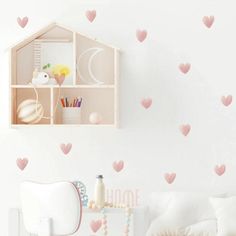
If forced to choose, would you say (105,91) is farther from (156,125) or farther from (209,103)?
(209,103)

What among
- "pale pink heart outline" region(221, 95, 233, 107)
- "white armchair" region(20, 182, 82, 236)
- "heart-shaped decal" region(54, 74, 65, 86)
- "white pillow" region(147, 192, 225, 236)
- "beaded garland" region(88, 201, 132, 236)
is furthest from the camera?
"pale pink heart outline" region(221, 95, 233, 107)

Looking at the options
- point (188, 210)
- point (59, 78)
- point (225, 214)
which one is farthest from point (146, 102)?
point (225, 214)

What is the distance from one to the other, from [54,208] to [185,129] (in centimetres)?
102

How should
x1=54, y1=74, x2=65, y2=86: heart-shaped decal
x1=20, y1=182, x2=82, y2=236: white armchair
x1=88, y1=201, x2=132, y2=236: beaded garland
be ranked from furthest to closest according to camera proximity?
1. x1=54, y1=74, x2=65, y2=86: heart-shaped decal
2. x1=88, y1=201, x2=132, y2=236: beaded garland
3. x1=20, y1=182, x2=82, y2=236: white armchair

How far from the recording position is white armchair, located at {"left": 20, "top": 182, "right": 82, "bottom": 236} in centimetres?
279

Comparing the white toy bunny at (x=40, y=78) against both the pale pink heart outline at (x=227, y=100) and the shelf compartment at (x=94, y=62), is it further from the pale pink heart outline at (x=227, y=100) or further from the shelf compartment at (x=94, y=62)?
the pale pink heart outline at (x=227, y=100)

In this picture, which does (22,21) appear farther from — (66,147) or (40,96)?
(66,147)

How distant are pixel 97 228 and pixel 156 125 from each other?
0.66 metres

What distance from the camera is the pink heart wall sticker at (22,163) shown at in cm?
355

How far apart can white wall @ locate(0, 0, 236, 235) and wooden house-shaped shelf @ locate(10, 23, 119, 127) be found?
7 centimetres

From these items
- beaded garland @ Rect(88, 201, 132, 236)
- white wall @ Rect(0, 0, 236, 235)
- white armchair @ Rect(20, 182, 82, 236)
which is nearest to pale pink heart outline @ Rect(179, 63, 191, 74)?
white wall @ Rect(0, 0, 236, 235)

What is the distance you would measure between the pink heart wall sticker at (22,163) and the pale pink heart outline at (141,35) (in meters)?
0.93

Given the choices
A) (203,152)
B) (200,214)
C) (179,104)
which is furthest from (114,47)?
(200,214)

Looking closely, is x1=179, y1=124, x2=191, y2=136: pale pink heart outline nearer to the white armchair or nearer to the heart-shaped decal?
the heart-shaped decal
